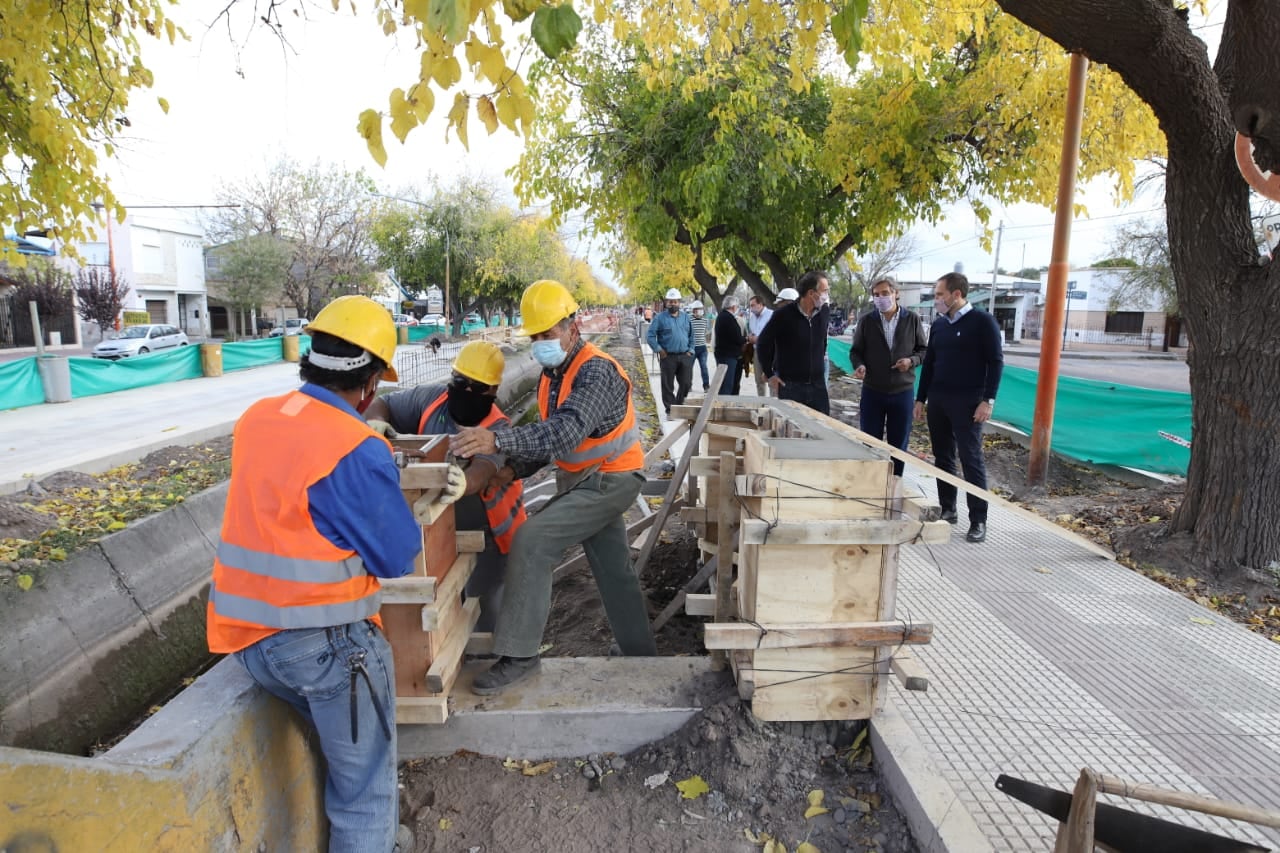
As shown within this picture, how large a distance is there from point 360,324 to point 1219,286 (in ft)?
17.6

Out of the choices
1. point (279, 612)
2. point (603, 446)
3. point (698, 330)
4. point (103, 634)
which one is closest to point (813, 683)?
point (603, 446)

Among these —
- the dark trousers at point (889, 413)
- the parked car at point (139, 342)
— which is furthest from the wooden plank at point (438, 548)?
the parked car at point (139, 342)

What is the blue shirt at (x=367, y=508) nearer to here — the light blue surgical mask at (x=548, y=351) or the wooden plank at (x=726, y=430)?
the light blue surgical mask at (x=548, y=351)

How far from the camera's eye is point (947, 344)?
18.5 ft

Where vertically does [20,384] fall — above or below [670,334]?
below

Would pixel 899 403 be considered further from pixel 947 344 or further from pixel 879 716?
pixel 879 716

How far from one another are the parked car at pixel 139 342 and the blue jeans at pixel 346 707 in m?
29.6

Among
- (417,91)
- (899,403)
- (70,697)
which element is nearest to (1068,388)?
(899,403)

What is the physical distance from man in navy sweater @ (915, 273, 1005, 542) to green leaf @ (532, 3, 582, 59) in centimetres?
429

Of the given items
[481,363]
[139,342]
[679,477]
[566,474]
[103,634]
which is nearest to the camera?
[566,474]

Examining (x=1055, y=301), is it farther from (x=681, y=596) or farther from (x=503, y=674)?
(x=503, y=674)

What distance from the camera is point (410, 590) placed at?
2639 millimetres

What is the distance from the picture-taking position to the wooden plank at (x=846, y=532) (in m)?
2.69

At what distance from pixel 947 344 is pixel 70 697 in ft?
21.0
